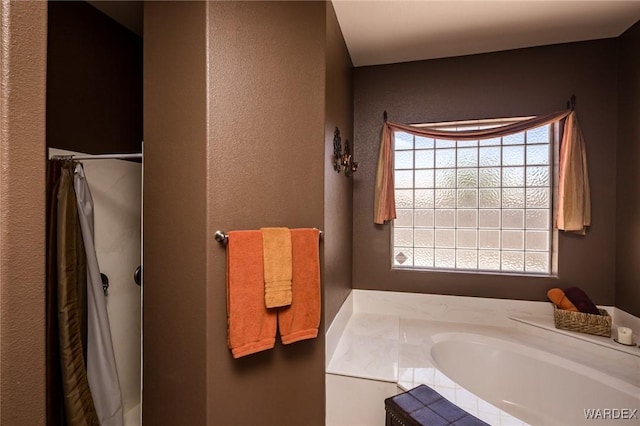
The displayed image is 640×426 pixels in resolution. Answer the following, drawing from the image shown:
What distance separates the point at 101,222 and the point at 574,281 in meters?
3.22

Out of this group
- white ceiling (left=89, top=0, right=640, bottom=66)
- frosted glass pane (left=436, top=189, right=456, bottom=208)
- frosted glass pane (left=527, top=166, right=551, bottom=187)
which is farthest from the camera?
frosted glass pane (left=436, top=189, right=456, bottom=208)

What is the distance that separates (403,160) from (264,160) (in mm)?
1668

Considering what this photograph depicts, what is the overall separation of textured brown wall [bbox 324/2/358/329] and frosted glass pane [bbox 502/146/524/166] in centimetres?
122

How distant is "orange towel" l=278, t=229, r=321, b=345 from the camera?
147cm

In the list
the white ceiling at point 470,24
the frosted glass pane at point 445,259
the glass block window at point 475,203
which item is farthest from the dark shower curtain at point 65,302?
the frosted glass pane at point 445,259

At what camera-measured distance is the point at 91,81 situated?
1.81 metres

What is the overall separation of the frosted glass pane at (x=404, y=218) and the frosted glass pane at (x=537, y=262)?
94 centimetres

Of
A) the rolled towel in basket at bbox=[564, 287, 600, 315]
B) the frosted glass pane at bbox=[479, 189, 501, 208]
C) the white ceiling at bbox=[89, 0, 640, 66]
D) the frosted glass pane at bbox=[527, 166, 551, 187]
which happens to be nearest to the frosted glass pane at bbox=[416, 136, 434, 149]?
the frosted glass pane at bbox=[479, 189, 501, 208]

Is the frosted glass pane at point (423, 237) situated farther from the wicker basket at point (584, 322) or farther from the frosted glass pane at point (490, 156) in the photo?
the wicker basket at point (584, 322)

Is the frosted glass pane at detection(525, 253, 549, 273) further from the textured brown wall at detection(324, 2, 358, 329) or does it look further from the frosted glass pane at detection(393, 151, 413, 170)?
the textured brown wall at detection(324, 2, 358, 329)

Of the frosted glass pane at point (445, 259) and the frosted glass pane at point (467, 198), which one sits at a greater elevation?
the frosted glass pane at point (467, 198)

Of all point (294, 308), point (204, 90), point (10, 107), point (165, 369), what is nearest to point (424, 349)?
point (294, 308)

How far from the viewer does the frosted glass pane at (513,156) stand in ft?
8.30

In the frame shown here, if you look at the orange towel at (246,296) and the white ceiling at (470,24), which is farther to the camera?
the white ceiling at (470,24)
